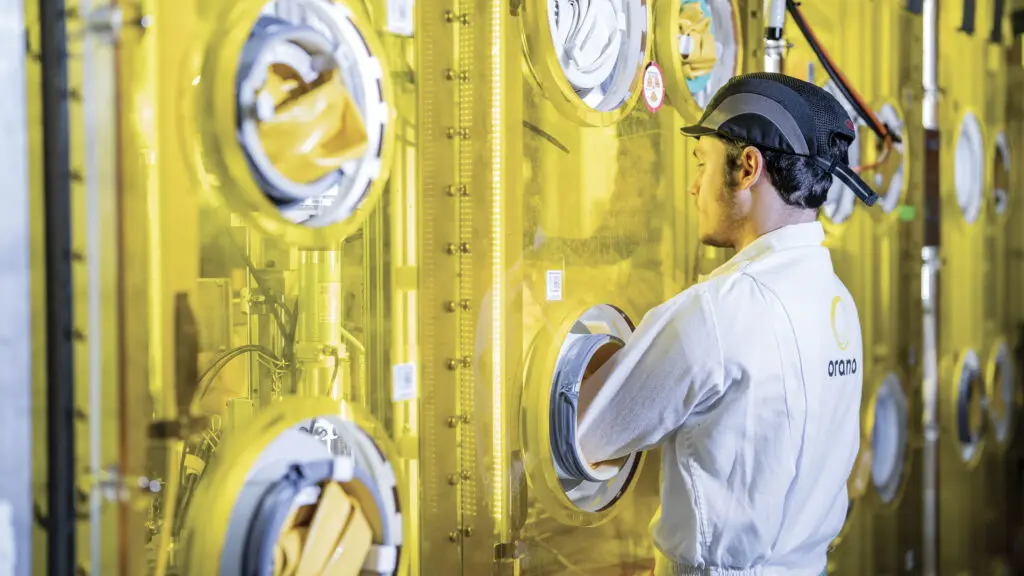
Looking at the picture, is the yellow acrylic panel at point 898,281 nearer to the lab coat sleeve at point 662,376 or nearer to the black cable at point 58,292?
the lab coat sleeve at point 662,376

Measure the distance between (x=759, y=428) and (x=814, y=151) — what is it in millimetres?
524

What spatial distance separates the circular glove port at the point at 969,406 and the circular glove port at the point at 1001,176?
24.1 inches

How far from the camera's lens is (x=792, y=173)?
6.26 feet

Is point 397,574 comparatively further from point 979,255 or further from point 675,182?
point 979,255

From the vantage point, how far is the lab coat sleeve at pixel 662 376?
5.69 feet

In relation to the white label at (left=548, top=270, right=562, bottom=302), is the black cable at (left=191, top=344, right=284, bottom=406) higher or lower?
lower

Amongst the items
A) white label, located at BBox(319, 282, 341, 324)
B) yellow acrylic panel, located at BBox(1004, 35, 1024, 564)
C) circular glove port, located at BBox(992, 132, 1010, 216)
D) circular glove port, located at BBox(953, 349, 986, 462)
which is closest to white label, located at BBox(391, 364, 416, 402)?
white label, located at BBox(319, 282, 341, 324)

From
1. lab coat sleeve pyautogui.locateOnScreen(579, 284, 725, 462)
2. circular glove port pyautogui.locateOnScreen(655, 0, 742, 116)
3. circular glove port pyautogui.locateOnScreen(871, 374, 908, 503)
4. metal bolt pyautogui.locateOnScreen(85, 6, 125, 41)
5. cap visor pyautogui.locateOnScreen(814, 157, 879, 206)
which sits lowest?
circular glove port pyautogui.locateOnScreen(871, 374, 908, 503)

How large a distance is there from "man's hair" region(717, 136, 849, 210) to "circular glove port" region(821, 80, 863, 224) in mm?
913

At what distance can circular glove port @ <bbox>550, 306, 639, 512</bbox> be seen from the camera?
74.4 inches

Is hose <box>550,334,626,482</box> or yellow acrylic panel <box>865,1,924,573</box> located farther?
yellow acrylic panel <box>865,1,924,573</box>

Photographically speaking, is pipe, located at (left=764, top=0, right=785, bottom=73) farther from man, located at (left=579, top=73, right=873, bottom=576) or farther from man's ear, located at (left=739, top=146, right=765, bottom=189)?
man's ear, located at (left=739, top=146, right=765, bottom=189)

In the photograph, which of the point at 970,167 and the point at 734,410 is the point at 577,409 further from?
the point at 970,167

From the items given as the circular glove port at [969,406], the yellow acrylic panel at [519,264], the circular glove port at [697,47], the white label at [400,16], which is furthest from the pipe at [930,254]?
the white label at [400,16]
